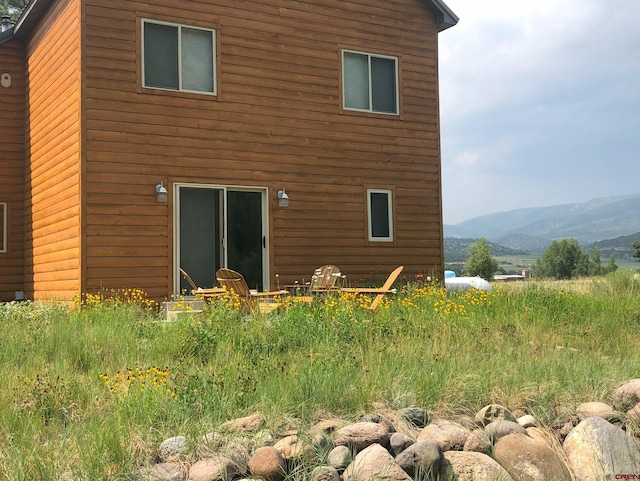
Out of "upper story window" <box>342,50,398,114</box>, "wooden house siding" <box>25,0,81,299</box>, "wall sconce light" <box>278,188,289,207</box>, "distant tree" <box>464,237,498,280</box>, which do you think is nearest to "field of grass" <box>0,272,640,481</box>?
"wooden house siding" <box>25,0,81,299</box>

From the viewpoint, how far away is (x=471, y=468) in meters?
3.90

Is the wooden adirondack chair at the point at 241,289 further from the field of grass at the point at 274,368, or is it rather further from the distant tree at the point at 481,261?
the distant tree at the point at 481,261

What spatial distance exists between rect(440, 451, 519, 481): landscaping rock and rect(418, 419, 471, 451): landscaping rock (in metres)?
0.11

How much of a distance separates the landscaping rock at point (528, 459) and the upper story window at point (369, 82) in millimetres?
9720

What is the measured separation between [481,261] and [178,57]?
28199 millimetres

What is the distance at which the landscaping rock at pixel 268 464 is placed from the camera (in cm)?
362

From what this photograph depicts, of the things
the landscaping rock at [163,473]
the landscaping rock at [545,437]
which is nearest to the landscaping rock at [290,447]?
the landscaping rock at [163,473]

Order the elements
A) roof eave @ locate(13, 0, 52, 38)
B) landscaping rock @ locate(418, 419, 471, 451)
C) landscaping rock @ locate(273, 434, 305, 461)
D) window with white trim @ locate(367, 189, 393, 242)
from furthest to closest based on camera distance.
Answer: window with white trim @ locate(367, 189, 393, 242)
roof eave @ locate(13, 0, 52, 38)
landscaping rock @ locate(418, 419, 471, 451)
landscaping rock @ locate(273, 434, 305, 461)

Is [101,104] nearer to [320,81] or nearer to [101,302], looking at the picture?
[101,302]

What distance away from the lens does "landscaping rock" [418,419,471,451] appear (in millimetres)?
4102

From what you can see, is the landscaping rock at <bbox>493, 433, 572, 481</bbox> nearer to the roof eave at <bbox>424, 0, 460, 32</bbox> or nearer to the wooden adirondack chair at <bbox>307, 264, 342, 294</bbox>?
the wooden adirondack chair at <bbox>307, 264, 342, 294</bbox>

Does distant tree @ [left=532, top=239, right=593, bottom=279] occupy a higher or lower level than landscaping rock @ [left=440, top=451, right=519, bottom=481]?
higher

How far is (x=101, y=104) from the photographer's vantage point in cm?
1061

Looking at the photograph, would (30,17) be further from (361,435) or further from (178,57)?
(361,435)
